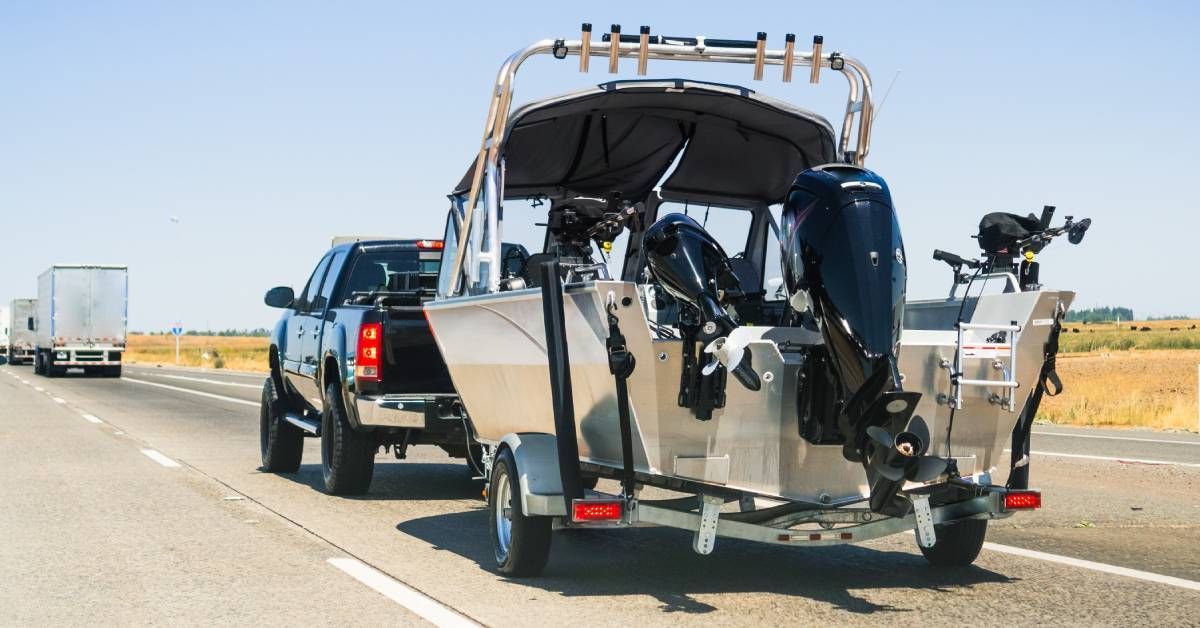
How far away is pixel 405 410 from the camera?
11016 millimetres

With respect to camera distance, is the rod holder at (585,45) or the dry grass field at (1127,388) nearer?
the rod holder at (585,45)

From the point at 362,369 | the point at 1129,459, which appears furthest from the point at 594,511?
the point at 1129,459

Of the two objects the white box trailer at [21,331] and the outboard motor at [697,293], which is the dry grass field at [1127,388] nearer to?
the white box trailer at [21,331]

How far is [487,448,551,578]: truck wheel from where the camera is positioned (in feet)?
24.7

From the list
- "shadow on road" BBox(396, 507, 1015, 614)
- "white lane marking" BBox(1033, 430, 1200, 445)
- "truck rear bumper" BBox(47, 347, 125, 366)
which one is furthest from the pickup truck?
"truck rear bumper" BBox(47, 347, 125, 366)

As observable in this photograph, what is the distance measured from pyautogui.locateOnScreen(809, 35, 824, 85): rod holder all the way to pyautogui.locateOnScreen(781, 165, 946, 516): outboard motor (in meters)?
1.90

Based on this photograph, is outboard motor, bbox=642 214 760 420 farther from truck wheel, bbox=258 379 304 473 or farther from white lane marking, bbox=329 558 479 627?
truck wheel, bbox=258 379 304 473

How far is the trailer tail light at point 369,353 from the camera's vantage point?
11.1 metres

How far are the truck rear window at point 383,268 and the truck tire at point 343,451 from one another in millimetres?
1098

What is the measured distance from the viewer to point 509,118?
8211 mm

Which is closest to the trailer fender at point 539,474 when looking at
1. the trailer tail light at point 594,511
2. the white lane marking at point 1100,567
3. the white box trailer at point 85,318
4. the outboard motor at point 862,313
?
the trailer tail light at point 594,511

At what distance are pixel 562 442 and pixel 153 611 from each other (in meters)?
2.20

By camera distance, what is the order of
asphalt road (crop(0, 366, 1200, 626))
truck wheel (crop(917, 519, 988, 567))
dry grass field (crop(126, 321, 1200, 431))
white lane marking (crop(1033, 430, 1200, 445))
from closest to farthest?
asphalt road (crop(0, 366, 1200, 626)) → truck wheel (crop(917, 519, 988, 567)) → white lane marking (crop(1033, 430, 1200, 445)) → dry grass field (crop(126, 321, 1200, 431))

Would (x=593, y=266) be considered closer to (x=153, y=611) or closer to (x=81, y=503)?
(x=153, y=611)
